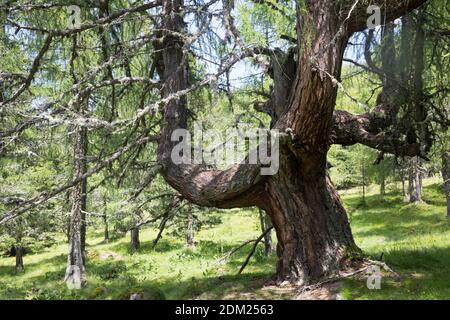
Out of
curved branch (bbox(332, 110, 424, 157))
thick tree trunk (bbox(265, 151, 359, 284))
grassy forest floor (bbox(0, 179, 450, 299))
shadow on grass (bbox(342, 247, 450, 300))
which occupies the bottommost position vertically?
grassy forest floor (bbox(0, 179, 450, 299))

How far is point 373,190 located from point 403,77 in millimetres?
29782

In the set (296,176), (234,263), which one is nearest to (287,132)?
(296,176)

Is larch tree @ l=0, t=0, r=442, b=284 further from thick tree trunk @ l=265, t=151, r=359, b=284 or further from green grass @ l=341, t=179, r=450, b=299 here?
green grass @ l=341, t=179, r=450, b=299

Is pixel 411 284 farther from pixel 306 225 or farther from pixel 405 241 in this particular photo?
pixel 405 241

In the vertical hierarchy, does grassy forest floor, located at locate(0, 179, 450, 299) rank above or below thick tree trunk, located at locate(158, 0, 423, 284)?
below

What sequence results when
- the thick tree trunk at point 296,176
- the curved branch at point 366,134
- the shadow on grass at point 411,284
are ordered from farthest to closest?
the curved branch at point 366,134, the shadow on grass at point 411,284, the thick tree trunk at point 296,176

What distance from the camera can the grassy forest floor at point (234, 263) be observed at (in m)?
6.13

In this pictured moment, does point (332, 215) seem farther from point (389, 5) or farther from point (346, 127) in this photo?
point (389, 5)

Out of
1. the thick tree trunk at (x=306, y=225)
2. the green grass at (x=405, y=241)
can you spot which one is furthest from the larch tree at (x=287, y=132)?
the green grass at (x=405, y=241)

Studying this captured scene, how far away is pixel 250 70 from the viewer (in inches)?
332

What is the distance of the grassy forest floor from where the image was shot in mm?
6129

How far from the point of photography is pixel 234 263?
1280 centimetres

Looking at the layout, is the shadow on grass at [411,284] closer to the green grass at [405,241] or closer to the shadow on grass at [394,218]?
the green grass at [405,241]

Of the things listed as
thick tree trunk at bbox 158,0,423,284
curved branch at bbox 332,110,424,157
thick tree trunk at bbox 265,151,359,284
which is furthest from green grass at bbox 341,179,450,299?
curved branch at bbox 332,110,424,157
